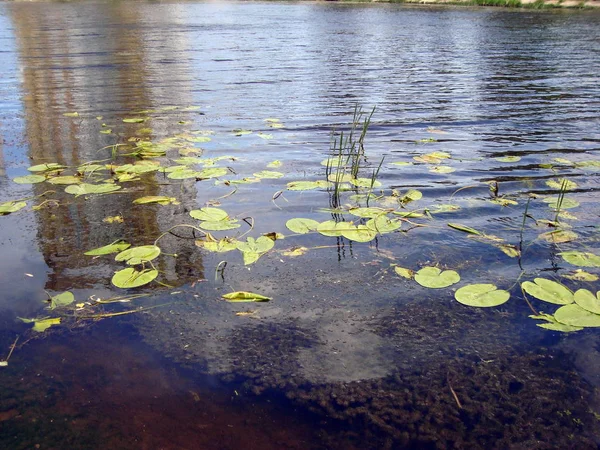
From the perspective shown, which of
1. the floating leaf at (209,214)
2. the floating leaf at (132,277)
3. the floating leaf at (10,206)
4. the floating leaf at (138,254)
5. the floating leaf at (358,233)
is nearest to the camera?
the floating leaf at (132,277)

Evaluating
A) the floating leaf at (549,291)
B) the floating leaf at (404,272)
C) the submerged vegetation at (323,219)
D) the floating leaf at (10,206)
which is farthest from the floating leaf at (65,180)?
the floating leaf at (549,291)

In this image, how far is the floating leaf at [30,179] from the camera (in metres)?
4.15

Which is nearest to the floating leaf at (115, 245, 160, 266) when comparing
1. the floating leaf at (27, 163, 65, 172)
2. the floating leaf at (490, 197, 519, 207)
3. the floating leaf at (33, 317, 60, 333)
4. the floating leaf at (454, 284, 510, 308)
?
the floating leaf at (33, 317, 60, 333)

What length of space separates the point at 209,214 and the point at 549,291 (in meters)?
2.07

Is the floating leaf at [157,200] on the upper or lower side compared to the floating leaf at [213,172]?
lower

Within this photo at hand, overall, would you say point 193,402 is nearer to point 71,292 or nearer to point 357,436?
point 357,436

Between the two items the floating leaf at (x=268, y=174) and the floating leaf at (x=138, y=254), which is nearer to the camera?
the floating leaf at (x=138, y=254)

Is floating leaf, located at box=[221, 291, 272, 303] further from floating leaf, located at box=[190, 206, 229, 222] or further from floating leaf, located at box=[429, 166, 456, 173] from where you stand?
floating leaf, located at box=[429, 166, 456, 173]

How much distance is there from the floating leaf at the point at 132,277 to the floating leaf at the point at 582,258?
2.25 metres

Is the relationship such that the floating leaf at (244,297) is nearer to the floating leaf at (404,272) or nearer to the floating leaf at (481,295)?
the floating leaf at (404,272)

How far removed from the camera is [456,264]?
2879 mm

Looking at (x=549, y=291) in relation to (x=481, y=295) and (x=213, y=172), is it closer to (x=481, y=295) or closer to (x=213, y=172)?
(x=481, y=295)

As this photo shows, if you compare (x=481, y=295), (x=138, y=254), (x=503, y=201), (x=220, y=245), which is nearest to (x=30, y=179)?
(x=138, y=254)

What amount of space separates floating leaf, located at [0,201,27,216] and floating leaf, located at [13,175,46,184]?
0.46 meters
